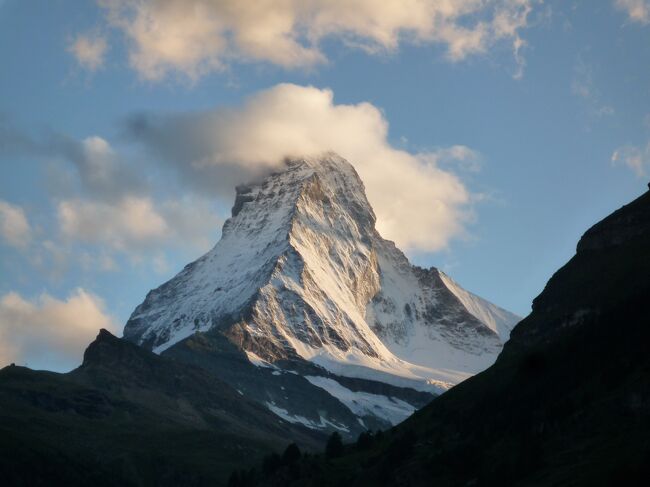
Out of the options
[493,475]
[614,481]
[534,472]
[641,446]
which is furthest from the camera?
[493,475]

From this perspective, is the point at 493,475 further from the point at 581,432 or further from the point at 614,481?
the point at 614,481

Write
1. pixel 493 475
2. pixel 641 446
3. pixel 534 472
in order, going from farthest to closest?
pixel 493 475 → pixel 534 472 → pixel 641 446

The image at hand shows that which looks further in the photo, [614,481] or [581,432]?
[581,432]

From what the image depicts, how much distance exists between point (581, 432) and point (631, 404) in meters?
9.73

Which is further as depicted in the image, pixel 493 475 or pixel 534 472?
pixel 493 475

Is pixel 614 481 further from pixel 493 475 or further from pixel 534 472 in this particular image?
pixel 493 475

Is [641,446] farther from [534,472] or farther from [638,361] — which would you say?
[638,361]

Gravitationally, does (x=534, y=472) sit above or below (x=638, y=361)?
below

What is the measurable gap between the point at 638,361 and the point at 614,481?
5040cm

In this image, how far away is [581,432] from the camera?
188375 mm

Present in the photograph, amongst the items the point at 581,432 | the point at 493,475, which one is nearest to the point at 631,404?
the point at 581,432

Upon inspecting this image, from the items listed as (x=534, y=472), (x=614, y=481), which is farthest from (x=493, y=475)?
(x=614, y=481)

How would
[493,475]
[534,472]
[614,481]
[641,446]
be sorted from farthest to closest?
[493,475] < [534,472] < [641,446] < [614,481]

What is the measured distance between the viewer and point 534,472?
182 m
